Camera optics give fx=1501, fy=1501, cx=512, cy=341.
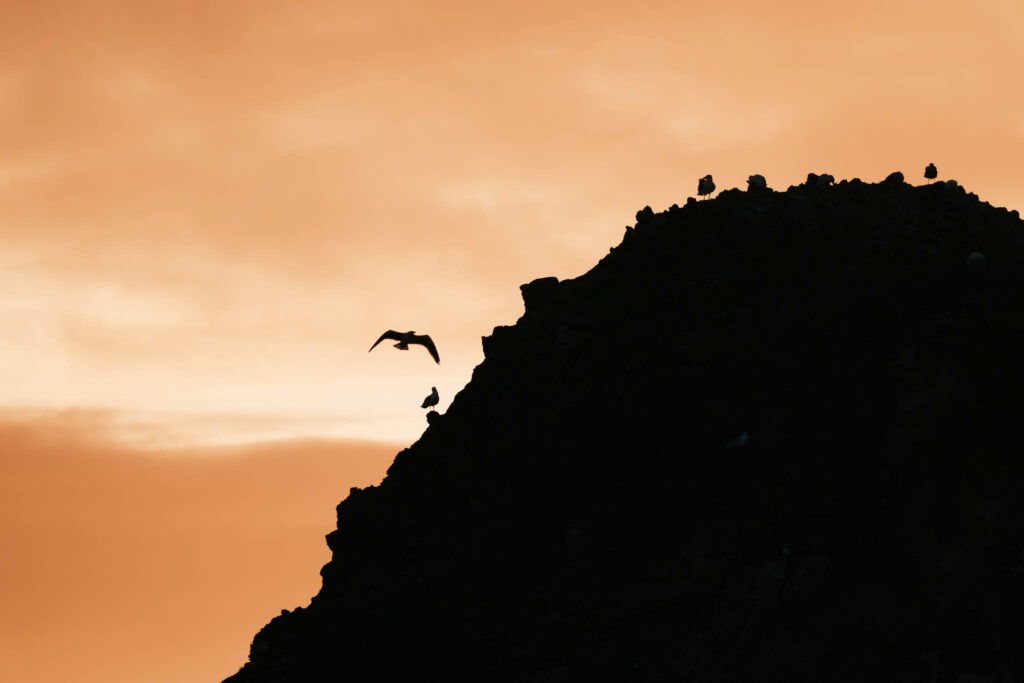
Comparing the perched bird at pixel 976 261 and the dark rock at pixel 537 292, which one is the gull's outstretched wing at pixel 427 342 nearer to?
the dark rock at pixel 537 292

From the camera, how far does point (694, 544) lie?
71.9 m

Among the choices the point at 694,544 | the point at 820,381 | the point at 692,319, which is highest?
the point at 692,319

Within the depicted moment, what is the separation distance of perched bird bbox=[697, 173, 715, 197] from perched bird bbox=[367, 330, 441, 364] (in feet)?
59.9

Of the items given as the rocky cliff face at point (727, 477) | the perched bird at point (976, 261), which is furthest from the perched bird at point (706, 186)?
the perched bird at point (976, 261)

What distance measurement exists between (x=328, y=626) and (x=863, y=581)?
29381mm

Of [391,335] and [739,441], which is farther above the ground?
[391,335]

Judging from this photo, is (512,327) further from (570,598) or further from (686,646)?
(686,646)

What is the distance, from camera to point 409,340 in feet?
270

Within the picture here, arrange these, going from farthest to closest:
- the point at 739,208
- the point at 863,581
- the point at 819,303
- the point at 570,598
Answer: the point at 739,208 < the point at 819,303 < the point at 570,598 < the point at 863,581

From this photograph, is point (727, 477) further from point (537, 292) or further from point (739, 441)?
point (537, 292)

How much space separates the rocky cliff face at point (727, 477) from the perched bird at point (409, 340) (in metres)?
4.13

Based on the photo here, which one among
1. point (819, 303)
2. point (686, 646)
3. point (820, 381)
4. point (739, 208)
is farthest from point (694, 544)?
point (739, 208)

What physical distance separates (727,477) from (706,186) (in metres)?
20.6

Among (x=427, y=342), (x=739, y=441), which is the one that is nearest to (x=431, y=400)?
(x=427, y=342)
